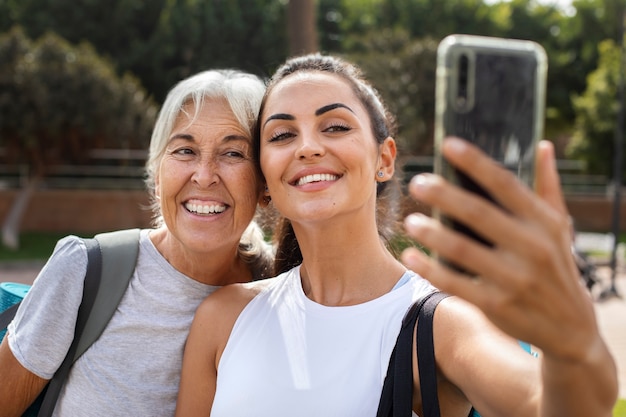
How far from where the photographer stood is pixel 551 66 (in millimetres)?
32594

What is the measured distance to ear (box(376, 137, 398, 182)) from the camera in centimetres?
243

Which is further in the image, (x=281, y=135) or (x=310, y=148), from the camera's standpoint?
(x=281, y=135)

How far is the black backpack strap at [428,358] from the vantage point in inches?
67.4

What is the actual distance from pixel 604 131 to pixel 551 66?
1071 centimetres

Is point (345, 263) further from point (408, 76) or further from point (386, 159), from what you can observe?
point (408, 76)

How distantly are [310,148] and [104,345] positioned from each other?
1003mm

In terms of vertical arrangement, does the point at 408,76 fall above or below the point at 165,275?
below

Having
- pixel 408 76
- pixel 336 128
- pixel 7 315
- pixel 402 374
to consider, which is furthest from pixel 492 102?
pixel 408 76

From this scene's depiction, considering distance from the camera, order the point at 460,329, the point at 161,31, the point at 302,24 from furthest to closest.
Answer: the point at 161,31 → the point at 302,24 → the point at 460,329

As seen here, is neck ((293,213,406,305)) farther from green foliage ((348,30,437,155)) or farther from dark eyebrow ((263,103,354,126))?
green foliage ((348,30,437,155))

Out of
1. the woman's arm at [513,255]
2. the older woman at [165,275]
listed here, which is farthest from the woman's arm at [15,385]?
the woman's arm at [513,255]

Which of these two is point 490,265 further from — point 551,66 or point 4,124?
point 551,66

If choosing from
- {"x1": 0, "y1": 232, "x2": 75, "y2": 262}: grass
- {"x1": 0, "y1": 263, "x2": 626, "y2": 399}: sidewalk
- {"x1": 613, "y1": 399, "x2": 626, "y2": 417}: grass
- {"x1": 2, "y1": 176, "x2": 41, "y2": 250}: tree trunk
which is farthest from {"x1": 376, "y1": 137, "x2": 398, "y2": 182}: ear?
{"x1": 2, "y1": 176, "x2": 41, "y2": 250}: tree trunk

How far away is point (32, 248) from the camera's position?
17203 millimetres
